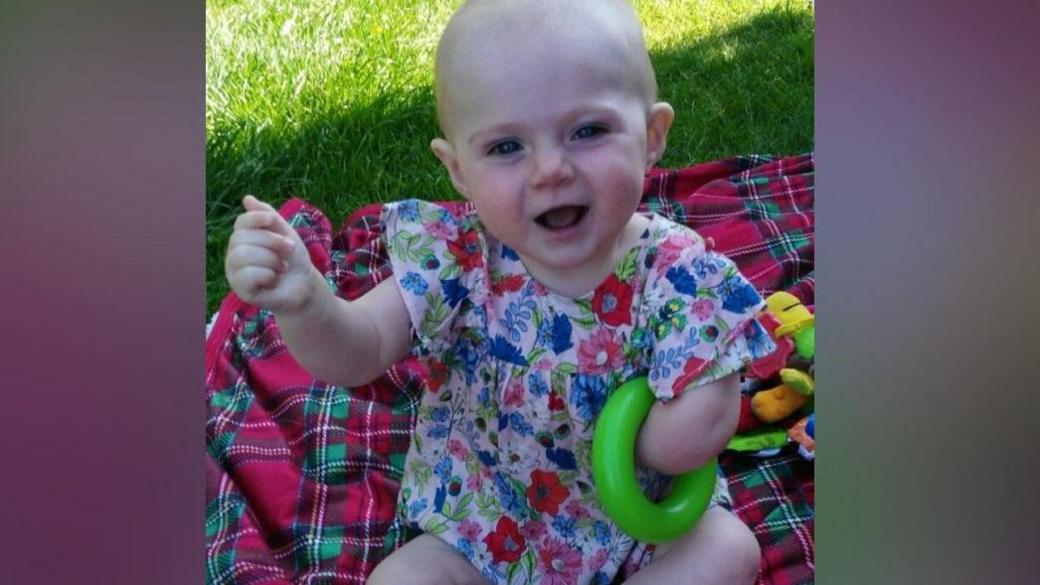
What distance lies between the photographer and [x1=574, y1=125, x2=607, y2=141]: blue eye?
1.23 metres

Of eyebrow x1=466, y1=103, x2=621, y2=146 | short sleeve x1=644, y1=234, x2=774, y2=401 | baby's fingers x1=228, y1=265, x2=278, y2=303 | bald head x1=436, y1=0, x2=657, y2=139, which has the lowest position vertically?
short sleeve x1=644, y1=234, x2=774, y2=401

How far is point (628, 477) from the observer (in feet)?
4.14

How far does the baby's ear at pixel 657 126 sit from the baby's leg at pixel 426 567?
526 mm

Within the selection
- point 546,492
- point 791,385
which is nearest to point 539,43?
point 546,492

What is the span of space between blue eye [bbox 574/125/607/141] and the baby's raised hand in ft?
0.99

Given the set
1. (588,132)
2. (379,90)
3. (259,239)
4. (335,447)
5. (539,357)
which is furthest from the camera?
(379,90)

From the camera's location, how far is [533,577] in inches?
56.7

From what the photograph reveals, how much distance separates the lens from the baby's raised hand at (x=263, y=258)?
3.67 ft

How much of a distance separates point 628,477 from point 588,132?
361 mm

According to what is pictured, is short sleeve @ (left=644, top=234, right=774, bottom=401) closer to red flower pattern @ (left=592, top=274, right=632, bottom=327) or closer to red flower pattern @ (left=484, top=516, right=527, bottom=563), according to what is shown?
red flower pattern @ (left=592, top=274, right=632, bottom=327)

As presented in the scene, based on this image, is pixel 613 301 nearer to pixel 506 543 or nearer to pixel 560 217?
pixel 560 217

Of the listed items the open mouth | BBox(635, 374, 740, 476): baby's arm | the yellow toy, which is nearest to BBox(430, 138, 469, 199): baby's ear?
the open mouth
